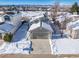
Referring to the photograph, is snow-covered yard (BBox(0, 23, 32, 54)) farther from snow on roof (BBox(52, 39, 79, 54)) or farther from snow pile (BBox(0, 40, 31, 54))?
snow on roof (BBox(52, 39, 79, 54))

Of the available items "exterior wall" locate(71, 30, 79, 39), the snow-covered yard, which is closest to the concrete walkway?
the snow-covered yard

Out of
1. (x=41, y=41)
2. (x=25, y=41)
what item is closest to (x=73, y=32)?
(x=41, y=41)

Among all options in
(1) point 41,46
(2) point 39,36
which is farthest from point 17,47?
(2) point 39,36

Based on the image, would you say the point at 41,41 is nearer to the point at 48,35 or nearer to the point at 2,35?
the point at 48,35

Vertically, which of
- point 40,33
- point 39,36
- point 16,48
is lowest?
point 16,48

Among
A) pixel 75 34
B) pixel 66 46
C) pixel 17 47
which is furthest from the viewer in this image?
pixel 75 34

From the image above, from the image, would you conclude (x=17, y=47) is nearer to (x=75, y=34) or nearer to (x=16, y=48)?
(x=16, y=48)
